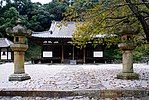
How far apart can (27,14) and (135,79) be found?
62081 mm

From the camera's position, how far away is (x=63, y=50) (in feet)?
122

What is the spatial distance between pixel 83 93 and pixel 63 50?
29.4 m

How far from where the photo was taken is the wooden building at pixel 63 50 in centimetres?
3650

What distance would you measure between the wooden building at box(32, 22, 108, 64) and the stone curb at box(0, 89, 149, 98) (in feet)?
90.8

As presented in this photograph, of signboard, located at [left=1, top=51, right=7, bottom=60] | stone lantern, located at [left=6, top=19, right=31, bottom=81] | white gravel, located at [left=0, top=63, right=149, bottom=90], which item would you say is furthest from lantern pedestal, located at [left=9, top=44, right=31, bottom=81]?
signboard, located at [left=1, top=51, right=7, bottom=60]

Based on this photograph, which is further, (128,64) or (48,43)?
(48,43)

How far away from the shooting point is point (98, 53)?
37688 millimetres

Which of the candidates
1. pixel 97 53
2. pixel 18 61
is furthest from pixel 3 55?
pixel 18 61

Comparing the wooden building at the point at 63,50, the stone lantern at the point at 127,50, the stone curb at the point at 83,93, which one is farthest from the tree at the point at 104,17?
the wooden building at the point at 63,50

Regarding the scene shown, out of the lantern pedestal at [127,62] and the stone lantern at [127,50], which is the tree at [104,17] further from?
the lantern pedestal at [127,62]

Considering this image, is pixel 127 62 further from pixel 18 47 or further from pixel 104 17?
pixel 18 47

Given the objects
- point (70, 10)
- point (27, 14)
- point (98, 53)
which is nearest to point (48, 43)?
point (98, 53)

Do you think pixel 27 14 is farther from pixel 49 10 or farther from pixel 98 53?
pixel 98 53

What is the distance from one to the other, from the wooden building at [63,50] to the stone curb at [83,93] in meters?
27.7
